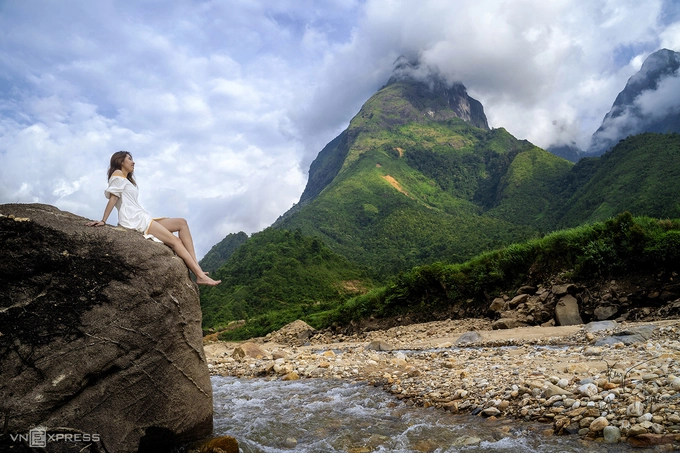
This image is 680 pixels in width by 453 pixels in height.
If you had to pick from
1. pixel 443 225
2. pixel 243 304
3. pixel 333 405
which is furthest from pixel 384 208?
pixel 333 405

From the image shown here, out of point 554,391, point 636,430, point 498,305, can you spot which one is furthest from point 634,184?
point 636,430

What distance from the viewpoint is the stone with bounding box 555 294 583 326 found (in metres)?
14.4

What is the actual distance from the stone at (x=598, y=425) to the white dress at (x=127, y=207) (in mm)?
6793

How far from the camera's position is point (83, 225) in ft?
18.1

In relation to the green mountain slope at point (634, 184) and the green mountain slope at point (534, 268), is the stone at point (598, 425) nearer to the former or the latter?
the green mountain slope at point (534, 268)

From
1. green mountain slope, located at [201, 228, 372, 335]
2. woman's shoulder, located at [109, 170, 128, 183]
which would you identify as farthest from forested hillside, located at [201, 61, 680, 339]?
woman's shoulder, located at [109, 170, 128, 183]

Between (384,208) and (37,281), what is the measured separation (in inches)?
4077

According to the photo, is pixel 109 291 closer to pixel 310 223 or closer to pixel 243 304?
pixel 243 304

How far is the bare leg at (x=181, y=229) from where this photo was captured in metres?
7.08

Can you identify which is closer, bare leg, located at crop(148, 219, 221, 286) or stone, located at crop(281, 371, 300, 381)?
bare leg, located at crop(148, 219, 221, 286)

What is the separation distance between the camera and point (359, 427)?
6645 mm

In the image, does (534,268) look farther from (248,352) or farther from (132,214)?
(132,214)

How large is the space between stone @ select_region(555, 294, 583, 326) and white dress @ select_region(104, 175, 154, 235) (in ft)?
45.6

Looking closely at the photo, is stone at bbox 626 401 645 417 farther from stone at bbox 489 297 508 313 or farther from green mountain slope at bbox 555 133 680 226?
green mountain slope at bbox 555 133 680 226
